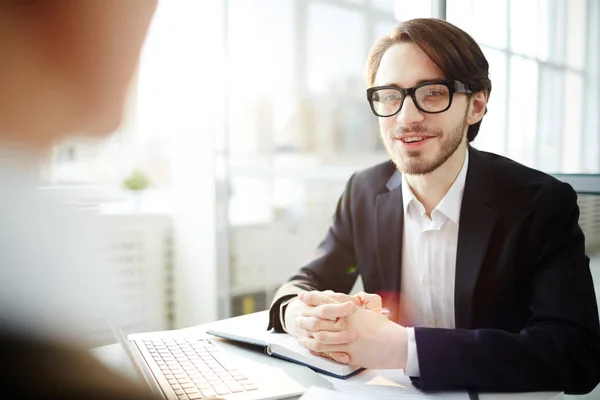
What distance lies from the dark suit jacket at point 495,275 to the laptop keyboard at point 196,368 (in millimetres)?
201

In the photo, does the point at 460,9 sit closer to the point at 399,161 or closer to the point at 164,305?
the point at 399,161

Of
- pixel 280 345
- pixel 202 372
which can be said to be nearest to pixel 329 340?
pixel 280 345

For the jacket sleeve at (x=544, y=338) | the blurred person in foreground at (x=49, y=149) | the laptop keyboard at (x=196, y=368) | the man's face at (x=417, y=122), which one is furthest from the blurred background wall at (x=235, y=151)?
the blurred person in foreground at (x=49, y=149)

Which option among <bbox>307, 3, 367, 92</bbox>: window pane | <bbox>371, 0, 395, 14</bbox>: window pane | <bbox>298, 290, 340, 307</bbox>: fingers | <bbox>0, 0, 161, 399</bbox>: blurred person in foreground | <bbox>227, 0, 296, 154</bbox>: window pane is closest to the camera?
<bbox>0, 0, 161, 399</bbox>: blurred person in foreground

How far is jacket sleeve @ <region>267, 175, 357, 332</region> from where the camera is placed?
57.0 inches

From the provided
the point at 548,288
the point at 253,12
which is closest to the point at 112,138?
the point at 548,288

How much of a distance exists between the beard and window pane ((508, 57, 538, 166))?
155 millimetres

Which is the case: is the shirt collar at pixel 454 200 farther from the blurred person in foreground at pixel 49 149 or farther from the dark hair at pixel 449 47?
the blurred person in foreground at pixel 49 149

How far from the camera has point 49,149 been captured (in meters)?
0.35

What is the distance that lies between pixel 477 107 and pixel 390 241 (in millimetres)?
412

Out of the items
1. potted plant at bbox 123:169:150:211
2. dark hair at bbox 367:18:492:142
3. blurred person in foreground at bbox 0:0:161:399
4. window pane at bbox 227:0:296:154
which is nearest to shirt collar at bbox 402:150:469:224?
dark hair at bbox 367:18:492:142

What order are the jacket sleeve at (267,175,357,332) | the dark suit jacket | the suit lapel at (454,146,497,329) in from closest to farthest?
the dark suit jacket, the suit lapel at (454,146,497,329), the jacket sleeve at (267,175,357,332)

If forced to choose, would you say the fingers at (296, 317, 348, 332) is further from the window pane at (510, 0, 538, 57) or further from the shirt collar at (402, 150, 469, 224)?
the window pane at (510, 0, 538, 57)

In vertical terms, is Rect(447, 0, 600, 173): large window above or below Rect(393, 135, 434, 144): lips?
above
